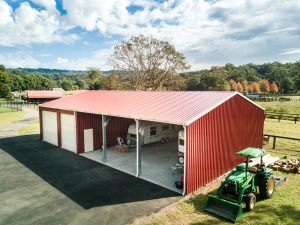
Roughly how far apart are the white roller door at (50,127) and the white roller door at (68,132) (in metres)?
1.42

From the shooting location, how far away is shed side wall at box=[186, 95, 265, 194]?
1216cm

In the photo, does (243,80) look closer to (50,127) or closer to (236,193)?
(50,127)

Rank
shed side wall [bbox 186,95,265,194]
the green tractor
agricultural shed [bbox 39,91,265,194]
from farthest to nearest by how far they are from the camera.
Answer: agricultural shed [bbox 39,91,265,194]
shed side wall [bbox 186,95,265,194]
the green tractor

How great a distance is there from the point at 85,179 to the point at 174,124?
19.6ft

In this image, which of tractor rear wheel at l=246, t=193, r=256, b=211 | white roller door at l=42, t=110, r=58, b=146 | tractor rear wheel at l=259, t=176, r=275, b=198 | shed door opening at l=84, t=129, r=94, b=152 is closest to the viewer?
tractor rear wheel at l=246, t=193, r=256, b=211

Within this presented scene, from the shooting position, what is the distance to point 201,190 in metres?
12.3

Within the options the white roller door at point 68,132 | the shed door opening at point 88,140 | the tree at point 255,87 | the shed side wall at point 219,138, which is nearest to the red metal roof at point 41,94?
the white roller door at point 68,132

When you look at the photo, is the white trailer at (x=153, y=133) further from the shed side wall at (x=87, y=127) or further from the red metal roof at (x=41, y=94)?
the red metal roof at (x=41, y=94)

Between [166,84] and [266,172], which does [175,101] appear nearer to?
[266,172]

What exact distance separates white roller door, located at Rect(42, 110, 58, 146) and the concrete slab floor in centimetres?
488

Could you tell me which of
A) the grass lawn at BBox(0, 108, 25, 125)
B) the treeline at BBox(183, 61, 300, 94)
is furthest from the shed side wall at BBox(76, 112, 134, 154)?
the treeline at BBox(183, 61, 300, 94)

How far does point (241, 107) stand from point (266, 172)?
5.70 meters

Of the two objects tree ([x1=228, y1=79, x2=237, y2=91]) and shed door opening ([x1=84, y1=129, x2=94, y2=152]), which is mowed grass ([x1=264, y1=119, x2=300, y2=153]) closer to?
shed door opening ([x1=84, y1=129, x2=94, y2=152])

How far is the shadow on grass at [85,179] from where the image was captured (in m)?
11.6
